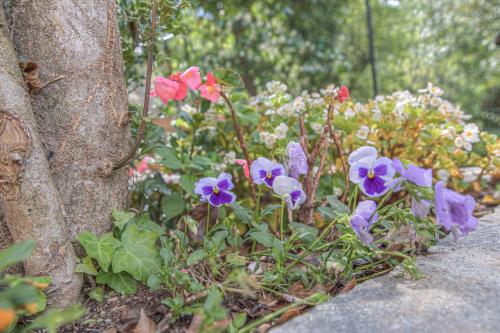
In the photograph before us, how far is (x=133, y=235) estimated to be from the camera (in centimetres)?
130

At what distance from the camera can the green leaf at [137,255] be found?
1.21m

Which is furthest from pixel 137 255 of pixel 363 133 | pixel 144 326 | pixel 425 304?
pixel 363 133

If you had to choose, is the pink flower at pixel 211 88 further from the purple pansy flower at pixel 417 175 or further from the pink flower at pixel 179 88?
the purple pansy flower at pixel 417 175

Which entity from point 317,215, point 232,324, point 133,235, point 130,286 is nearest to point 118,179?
point 133,235

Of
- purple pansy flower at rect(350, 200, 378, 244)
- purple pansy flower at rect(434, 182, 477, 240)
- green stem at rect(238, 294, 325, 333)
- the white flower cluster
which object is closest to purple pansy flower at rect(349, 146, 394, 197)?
purple pansy flower at rect(350, 200, 378, 244)

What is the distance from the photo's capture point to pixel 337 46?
492cm

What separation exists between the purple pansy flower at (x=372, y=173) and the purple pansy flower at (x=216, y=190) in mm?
349

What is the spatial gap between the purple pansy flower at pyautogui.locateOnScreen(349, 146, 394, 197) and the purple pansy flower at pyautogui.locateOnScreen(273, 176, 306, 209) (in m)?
0.16

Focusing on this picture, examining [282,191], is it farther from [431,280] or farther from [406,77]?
[406,77]

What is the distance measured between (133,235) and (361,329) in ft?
2.21

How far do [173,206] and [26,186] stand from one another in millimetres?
710

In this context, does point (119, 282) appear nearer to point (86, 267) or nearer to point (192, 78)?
point (86, 267)

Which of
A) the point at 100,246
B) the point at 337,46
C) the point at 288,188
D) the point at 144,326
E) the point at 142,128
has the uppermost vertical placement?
the point at 337,46

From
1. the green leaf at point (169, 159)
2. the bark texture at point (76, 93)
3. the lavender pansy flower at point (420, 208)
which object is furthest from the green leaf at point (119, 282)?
the lavender pansy flower at point (420, 208)
